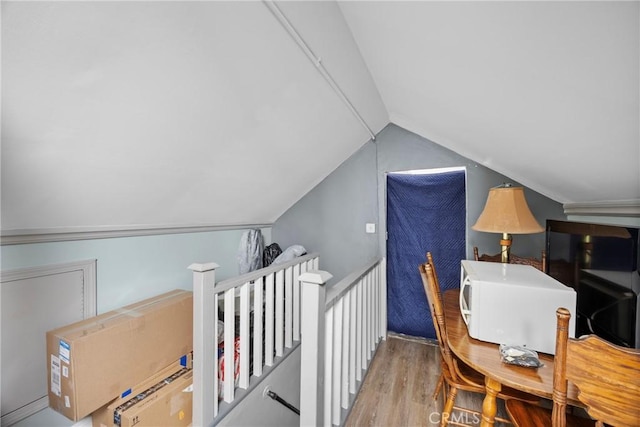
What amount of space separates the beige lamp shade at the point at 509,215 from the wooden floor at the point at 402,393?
4.06 ft

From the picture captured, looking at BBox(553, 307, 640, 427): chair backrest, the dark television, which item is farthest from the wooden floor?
BBox(553, 307, 640, 427): chair backrest

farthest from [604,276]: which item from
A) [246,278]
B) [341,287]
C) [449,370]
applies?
[246,278]

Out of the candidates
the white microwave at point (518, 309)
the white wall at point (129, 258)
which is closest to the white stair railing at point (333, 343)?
the white microwave at point (518, 309)

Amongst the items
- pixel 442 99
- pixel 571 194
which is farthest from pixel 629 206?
pixel 442 99

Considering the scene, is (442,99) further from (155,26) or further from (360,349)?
(360,349)

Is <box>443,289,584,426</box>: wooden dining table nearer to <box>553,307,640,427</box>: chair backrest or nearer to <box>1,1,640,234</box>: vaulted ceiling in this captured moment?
<box>553,307,640,427</box>: chair backrest

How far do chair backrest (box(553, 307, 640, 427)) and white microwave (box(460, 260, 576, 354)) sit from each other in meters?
0.39

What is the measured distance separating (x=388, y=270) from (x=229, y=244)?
68.7 inches

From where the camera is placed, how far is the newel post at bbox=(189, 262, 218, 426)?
1389 mm

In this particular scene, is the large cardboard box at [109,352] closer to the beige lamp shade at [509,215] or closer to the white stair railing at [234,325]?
the white stair railing at [234,325]

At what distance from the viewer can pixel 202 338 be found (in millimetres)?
1397

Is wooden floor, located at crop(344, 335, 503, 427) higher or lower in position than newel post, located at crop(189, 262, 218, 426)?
lower

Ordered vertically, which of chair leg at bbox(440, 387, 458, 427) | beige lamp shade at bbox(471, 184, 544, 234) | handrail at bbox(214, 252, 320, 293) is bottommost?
chair leg at bbox(440, 387, 458, 427)

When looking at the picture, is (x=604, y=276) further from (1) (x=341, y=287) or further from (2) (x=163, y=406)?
(2) (x=163, y=406)
